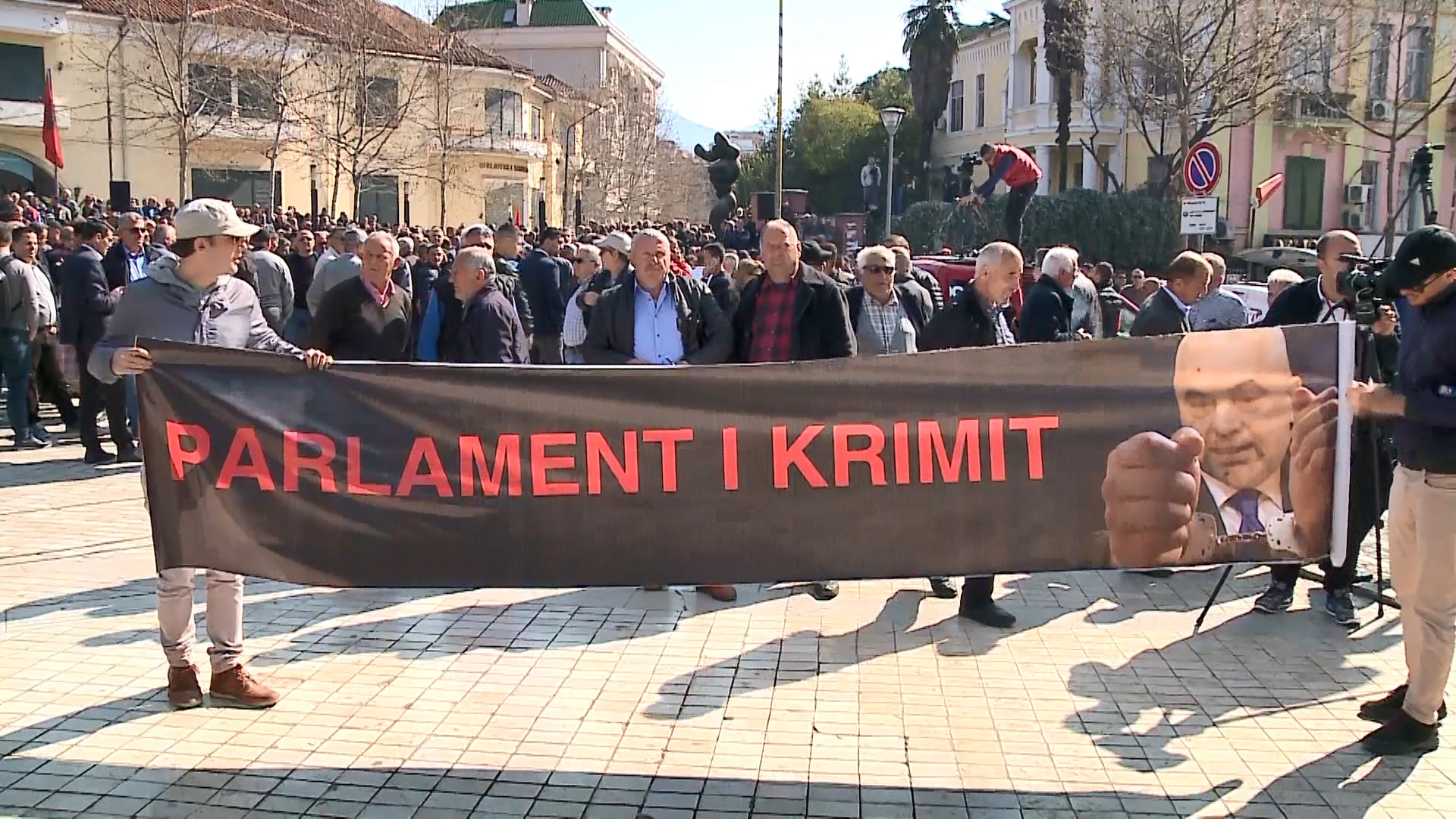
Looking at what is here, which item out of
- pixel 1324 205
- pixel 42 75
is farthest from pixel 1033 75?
pixel 42 75

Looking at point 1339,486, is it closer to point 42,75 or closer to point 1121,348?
point 1121,348

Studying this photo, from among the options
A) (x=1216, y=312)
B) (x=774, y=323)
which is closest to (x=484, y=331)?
(x=774, y=323)

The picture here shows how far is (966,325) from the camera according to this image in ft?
22.0

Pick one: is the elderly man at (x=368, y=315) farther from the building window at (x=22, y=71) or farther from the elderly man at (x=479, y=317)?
the building window at (x=22, y=71)

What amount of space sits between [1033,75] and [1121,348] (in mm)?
49300

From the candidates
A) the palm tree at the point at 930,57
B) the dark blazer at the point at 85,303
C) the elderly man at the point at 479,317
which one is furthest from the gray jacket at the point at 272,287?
the palm tree at the point at 930,57

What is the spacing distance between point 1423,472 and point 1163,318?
3305 millimetres

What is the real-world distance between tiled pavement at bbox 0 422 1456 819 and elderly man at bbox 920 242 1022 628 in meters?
0.20

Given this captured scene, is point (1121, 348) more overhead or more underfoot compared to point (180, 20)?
more underfoot

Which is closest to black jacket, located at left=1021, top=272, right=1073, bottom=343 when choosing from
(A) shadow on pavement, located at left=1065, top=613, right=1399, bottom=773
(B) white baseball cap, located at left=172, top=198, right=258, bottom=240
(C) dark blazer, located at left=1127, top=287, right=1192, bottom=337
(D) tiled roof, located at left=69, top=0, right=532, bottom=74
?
(C) dark blazer, located at left=1127, top=287, right=1192, bottom=337

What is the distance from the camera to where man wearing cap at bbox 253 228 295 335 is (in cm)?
1112

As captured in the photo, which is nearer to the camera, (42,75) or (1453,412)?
(1453,412)

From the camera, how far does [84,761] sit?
4617 millimetres

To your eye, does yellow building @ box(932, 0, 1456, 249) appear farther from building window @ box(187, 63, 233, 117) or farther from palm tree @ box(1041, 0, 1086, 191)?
building window @ box(187, 63, 233, 117)
